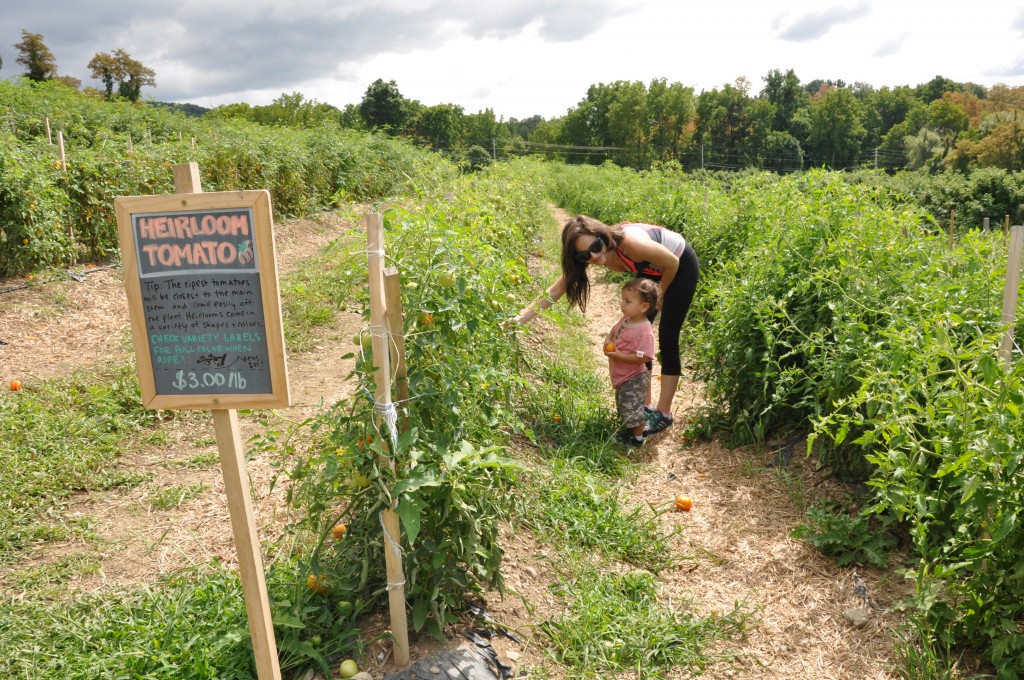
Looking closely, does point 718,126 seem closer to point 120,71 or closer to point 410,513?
point 120,71

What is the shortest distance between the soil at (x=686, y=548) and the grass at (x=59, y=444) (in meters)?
0.12

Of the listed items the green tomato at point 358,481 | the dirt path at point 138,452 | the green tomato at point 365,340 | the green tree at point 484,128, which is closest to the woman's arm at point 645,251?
the green tomato at point 365,340

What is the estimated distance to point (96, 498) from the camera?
11.9 feet

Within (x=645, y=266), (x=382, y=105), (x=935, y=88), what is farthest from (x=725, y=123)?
(x=645, y=266)

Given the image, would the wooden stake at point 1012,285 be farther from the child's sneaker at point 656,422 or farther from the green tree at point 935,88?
the green tree at point 935,88

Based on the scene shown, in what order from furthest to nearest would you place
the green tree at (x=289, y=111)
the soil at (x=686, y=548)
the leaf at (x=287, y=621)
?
the green tree at (x=289, y=111), the soil at (x=686, y=548), the leaf at (x=287, y=621)

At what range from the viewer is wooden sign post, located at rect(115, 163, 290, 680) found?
6.25 ft

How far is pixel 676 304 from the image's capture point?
4535 millimetres

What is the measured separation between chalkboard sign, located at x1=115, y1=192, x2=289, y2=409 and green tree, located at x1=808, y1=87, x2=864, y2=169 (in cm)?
7708

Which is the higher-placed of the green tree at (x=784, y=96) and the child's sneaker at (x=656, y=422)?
the green tree at (x=784, y=96)

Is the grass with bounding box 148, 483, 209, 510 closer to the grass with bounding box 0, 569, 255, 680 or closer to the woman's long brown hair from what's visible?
the grass with bounding box 0, 569, 255, 680

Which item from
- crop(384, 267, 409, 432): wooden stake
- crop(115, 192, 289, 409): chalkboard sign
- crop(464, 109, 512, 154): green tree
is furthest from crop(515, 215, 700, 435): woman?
crop(464, 109, 512, 154): green tree

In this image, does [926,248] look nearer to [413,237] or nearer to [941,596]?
[941,596]

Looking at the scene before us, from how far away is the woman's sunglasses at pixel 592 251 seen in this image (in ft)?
13.2
